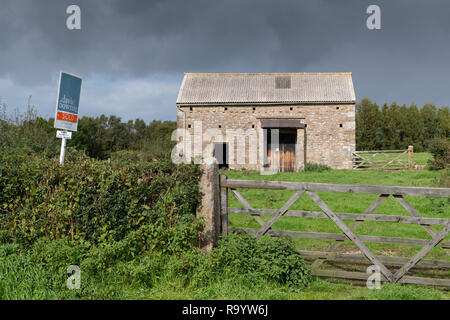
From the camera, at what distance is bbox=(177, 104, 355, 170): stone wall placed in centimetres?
2325

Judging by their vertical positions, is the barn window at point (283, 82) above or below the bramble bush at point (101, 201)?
above

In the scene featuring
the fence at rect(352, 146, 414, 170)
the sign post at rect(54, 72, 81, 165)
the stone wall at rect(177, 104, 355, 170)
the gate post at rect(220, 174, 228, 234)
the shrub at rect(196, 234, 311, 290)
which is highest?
the stone wall at rect(177, 104, 355, 170)

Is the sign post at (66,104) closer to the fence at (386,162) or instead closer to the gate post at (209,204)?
the gate post at (209,204)

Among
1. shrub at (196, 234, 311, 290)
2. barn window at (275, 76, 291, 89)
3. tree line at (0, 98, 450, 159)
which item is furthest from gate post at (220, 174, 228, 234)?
tree line at (0, 98, 450, 159)

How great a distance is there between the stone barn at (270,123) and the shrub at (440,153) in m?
6.16

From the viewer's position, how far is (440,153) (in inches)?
675

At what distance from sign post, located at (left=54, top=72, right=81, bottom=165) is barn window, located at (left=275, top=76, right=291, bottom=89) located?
20.9 meters

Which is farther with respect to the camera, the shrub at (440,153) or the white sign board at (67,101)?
the shrub at (440,153)

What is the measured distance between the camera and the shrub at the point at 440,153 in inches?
657

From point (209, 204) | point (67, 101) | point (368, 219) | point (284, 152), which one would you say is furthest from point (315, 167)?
point (67, 101)

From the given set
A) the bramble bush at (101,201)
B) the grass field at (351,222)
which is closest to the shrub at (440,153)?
the grass field at (351,222)

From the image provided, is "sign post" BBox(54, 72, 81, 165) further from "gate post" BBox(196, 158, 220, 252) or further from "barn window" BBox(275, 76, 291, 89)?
"barn window" BBox(275, 76, 291, 89)
